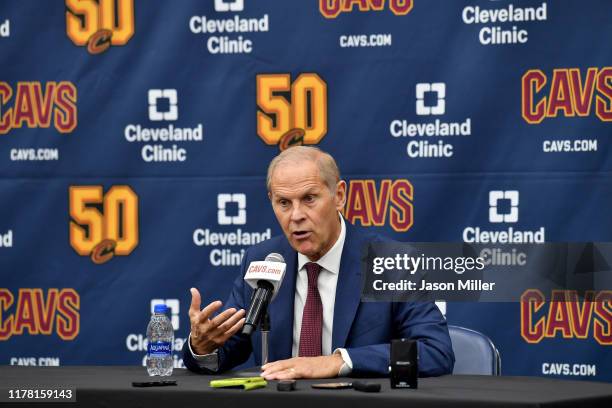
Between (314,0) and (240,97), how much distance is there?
56 cm

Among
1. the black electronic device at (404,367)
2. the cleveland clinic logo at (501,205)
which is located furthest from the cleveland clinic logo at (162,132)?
the black electronic device at (404,367)

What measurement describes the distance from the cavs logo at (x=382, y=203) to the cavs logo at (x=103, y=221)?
3.37 feet

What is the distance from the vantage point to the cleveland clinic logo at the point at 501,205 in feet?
12.9

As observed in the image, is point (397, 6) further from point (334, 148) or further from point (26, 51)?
point (26, 51)

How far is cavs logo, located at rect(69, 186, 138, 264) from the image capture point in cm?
424

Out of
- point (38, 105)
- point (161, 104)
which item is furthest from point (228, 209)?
point (38, 105)

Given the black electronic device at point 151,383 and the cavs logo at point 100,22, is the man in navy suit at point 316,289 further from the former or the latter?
the cavs logo at point 100,22

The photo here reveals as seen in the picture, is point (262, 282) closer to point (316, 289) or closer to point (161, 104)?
point (316, 289)

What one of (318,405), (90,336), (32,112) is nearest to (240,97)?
(32,112)

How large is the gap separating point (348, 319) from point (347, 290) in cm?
10

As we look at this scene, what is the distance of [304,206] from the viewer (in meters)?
2.96

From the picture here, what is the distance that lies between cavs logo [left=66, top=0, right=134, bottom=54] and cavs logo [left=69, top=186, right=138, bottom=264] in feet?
2.22

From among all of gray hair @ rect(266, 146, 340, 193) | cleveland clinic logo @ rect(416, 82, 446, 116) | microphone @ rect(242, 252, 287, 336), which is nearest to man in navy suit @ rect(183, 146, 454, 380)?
gray hair @ rect(266, 146, 340, 193)

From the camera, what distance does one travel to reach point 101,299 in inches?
168
